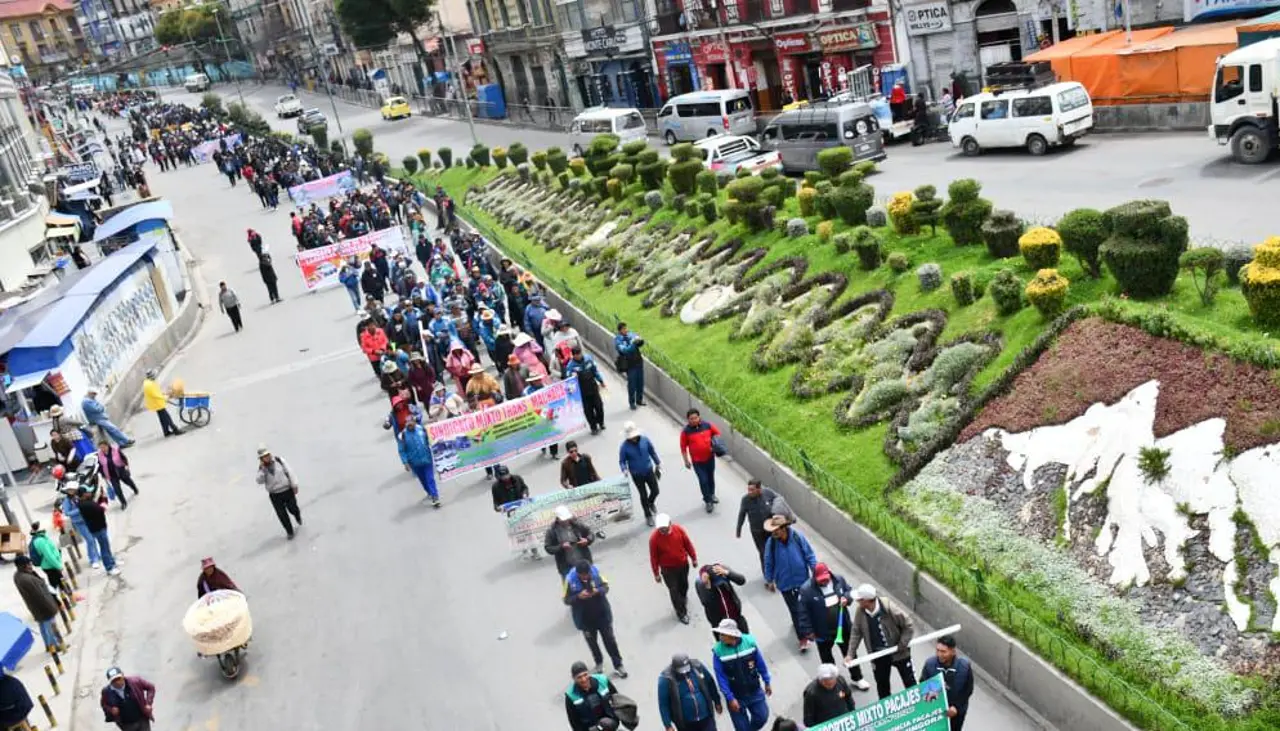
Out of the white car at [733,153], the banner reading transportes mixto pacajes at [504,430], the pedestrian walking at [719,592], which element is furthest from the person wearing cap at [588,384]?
the white car at [733,153]

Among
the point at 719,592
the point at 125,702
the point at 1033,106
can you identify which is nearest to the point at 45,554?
the point at 125,702

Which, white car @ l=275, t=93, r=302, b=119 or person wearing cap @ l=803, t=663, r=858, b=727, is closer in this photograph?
person wearing cap @ l=803, t=663, r=858, b=727

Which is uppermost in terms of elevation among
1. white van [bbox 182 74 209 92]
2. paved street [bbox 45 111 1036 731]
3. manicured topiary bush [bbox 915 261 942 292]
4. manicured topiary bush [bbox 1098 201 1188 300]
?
white van [bbox 182 74 209 92]

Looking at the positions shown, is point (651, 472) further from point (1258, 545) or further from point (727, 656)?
point (1258, 545)

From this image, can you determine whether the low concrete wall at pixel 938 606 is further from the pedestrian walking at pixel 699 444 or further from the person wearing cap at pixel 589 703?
the person wearing cap at pixel 589 703

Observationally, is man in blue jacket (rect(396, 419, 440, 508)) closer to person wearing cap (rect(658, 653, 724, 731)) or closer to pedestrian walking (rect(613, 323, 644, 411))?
pedestrian walking (rect(613, 323, 644, 411))

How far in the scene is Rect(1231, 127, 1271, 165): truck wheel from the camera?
2328 cm

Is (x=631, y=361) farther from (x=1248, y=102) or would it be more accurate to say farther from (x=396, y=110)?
(x=396, y=110)

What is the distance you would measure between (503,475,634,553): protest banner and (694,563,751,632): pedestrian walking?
3865 millimetres

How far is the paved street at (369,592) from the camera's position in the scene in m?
12.6

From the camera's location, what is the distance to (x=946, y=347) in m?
16.1

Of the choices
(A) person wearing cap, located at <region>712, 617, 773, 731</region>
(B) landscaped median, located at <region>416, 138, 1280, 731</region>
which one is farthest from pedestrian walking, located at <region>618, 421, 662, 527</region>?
(A) person wearing cap, located at <region>712, 617, 773, 731</region>

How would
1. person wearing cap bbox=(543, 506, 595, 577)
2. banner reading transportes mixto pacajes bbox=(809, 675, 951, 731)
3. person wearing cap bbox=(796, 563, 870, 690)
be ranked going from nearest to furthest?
1. banner reading transportes mixto pacajes bbox=(809, 675, 951, 731)
2. person wearing cap bbox=(796, 563, 870, 690)
3. person wearing cap bbox=(543, 506, 595, 577)

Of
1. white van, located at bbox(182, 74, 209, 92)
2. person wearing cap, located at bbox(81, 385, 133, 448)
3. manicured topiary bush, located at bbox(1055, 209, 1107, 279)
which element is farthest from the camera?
white van, located at bbox(182, 74, 209, 92)
